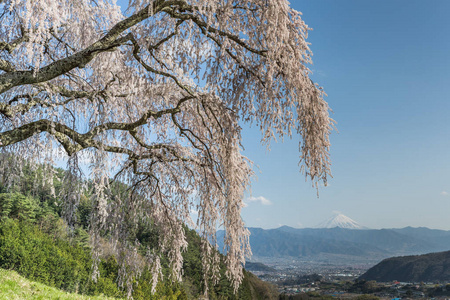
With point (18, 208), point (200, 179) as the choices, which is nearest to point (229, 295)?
point (18, 208)

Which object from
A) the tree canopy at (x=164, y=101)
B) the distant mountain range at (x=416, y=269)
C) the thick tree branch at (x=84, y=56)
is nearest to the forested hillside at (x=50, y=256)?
the tree canopy at (x=164, y=101)

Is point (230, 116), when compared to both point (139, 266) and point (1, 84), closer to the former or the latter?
point (1, 84)

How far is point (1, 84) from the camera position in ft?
13.4

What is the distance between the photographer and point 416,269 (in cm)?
9700

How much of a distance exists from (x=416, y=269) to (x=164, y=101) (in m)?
117

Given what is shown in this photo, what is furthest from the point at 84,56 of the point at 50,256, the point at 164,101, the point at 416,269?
the point at 416,269

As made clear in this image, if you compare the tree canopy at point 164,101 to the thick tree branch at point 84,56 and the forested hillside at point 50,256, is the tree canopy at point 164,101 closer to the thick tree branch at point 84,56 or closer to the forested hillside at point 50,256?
the thick tree branch at point 84,56

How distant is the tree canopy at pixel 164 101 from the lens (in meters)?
3.66

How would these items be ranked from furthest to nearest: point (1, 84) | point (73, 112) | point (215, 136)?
point (73, 112)
point (215, 136)
point (1, 84)

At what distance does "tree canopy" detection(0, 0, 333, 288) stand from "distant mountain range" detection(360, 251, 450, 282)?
111 m

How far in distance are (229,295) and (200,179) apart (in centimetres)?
2661

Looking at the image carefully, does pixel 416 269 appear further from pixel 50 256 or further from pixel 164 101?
pixel 164 101

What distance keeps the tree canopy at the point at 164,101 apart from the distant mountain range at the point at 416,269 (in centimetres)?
11098

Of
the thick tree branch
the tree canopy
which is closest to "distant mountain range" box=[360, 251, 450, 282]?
the tree canopy
